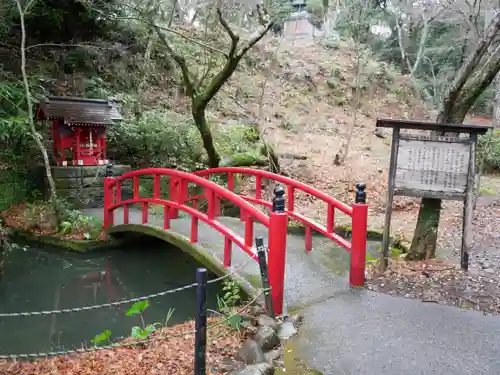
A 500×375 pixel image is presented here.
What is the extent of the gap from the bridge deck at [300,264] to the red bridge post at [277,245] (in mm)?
381

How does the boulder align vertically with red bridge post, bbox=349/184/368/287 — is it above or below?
below

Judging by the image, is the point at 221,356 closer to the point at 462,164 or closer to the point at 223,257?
the point at 223,257

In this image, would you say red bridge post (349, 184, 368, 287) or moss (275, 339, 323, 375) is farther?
red bridge post (349, 184, 368, 287)

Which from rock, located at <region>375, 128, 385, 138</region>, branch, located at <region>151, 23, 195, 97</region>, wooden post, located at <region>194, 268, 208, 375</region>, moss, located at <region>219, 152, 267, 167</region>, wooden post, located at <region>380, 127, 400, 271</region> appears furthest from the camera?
rock, located at <region>375, 128, 385, 138</region>

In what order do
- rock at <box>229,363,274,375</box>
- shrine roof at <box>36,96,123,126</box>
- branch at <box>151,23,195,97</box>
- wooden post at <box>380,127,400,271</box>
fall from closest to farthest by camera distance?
rock at <box>229,363,274,375</box> → wooden post at <box>380,127,400,271</box> → branch at <box>151,23,195,97</box> → shrine roof at <box>36,96,123,126</box>

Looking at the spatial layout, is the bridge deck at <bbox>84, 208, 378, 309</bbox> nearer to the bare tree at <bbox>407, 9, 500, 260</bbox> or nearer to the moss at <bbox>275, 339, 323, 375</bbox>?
the moss at <bbox>275, 339, 323, 375</bbox>

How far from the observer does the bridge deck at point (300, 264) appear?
5.50 metres

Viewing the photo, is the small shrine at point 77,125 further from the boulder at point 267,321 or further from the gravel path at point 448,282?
the gravel path at point 448,282

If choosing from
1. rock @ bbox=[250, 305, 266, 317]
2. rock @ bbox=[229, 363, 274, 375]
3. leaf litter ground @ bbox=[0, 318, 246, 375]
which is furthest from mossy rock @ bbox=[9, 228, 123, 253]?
rock @ bbox=[229, 363, 274, 375]

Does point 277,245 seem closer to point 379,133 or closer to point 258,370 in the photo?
point 258,370

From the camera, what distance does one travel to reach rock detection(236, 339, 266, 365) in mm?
3912

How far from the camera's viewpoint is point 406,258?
20.9 feet

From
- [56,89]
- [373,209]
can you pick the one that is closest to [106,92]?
[56,89]

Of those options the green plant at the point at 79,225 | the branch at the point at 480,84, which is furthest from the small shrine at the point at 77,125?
the branch at the point at 480,84
